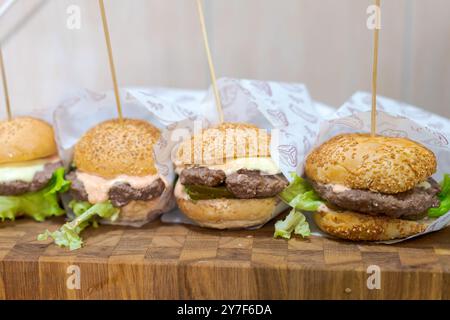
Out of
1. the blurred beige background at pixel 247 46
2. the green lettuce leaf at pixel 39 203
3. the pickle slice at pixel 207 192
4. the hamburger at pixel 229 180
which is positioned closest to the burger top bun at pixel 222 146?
the hamburger at pixel 229 180

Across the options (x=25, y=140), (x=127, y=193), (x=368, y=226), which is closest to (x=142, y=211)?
(x=127, y=193)

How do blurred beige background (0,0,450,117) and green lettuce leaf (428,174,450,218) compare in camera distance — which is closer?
green lettuce leaf (428,174,450,218)

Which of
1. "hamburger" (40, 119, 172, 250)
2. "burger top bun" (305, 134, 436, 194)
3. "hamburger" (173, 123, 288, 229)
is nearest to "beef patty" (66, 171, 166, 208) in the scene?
"hamburger" (40, 119, 172, 250)

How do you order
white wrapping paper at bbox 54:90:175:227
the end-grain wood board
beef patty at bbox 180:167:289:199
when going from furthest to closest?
white wrapping paper at bbox 54:90:175:227, beef patty at bbox 180:167:289:199, the end-grain wood board

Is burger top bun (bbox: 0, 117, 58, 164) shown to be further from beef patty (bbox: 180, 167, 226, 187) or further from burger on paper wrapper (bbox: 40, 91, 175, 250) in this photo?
beef patty (bbox: 180, 167, 226, 187)

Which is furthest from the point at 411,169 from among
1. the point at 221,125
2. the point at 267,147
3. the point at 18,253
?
the point at 18,253

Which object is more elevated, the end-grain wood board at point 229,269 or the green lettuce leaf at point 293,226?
the green lettuce leaf at point 293,226

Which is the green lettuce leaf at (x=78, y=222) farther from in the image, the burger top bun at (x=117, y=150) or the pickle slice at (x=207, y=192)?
the pickle slice at (x=207, y=192)

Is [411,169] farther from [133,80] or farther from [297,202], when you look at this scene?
[133,80]
